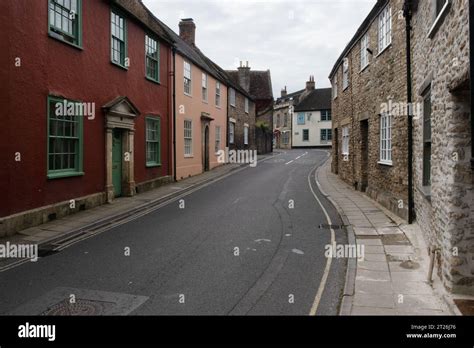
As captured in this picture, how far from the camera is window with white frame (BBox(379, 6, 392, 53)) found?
40.4ft

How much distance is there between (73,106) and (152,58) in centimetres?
662

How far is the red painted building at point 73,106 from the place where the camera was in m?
9.15

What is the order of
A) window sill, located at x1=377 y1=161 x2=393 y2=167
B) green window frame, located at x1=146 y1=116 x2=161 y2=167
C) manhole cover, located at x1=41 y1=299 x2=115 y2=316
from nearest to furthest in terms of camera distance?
manhole cover, located at x1=41 y1=299 x2=115 y2=316 < window sill, located at x1=377 y1=161 x2=393 y2=167 < green window frame, located at x1=146 y1=116 x2=161 y2=167

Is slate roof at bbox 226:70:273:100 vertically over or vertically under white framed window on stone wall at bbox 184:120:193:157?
over

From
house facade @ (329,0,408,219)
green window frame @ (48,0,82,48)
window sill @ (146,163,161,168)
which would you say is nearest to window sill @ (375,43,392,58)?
house facade @ (329,0,408,219)

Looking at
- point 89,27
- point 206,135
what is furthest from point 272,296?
point 206,135

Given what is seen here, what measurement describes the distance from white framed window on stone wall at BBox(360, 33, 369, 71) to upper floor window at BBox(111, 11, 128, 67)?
28.2 feet

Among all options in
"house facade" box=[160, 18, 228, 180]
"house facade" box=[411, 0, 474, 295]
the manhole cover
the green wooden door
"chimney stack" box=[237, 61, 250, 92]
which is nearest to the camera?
the manhole cover

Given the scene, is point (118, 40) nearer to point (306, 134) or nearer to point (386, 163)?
point (386, 163)

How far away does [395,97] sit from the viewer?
11.5 meters

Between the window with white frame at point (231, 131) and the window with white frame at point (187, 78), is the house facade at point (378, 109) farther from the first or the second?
the window with white frame at point (231, 131)

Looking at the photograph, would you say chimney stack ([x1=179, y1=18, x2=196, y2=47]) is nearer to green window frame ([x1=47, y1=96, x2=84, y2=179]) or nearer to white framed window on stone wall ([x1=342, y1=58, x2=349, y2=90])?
white framed window on stone wall ([x1=342, y1=58, x2=349, y2=90])

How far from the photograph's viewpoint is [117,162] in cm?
1455
